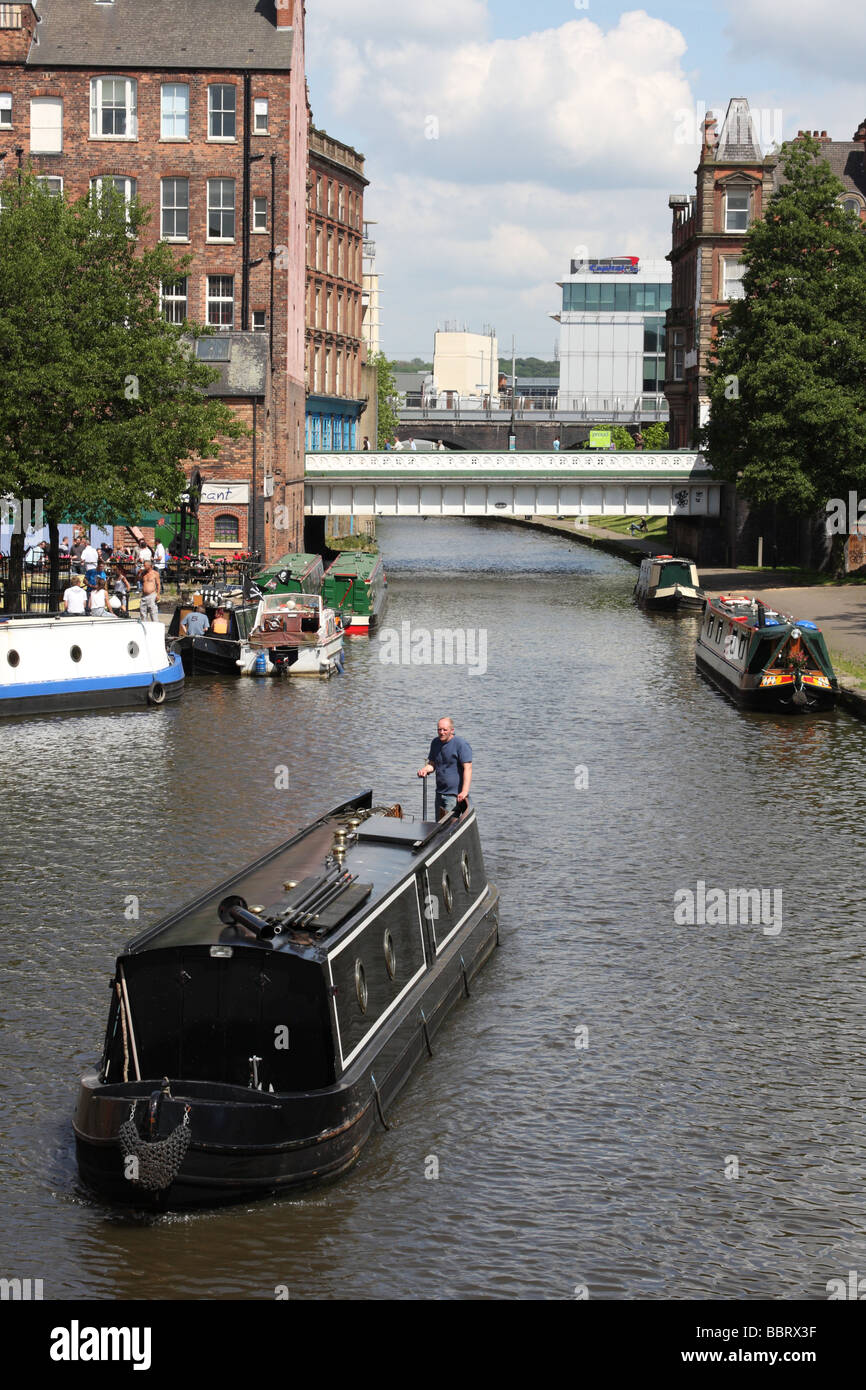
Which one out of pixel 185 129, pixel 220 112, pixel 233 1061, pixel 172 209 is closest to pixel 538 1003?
pixel 233 1061

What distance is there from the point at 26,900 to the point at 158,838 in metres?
3.25

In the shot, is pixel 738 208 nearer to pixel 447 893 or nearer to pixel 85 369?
pixel 85 369

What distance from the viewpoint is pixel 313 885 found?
13211 mm

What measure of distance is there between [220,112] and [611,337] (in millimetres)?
111202

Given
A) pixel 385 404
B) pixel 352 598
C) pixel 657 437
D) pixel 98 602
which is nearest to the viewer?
pixel 98 602

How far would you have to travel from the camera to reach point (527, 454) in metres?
71.8

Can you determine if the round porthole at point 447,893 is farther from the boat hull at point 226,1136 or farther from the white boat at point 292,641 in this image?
the white boat at point 292,641

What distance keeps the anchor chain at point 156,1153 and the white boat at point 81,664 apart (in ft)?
72.4

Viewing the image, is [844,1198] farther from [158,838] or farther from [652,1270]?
[158,838]

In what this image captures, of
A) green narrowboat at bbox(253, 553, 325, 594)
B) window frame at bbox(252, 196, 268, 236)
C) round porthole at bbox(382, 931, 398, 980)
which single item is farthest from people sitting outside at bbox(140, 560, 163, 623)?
round porthole at bbox(382, 931, 398, 980)

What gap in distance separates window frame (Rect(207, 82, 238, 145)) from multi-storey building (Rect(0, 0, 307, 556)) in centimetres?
4

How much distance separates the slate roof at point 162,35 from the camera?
6350cm

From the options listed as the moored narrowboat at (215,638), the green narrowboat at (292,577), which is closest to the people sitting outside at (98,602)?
the moored narrowboat at (215,638)

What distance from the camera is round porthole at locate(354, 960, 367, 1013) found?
12.6 m
